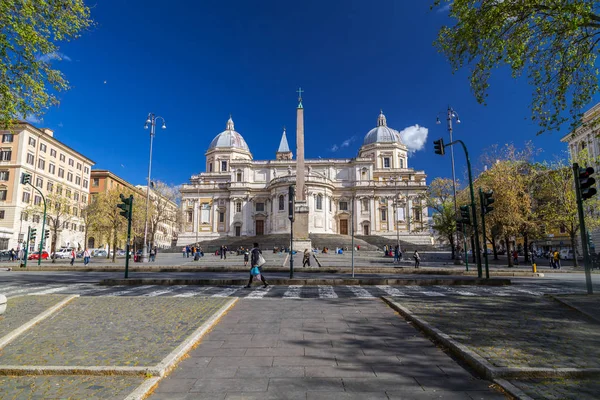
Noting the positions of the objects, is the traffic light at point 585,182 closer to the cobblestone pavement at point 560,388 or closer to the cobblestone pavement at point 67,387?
the cobblestone pavement at point 560,388

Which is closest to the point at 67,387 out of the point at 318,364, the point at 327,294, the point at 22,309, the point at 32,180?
the point at 318,364

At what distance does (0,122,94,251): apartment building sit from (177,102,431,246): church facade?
2112cm

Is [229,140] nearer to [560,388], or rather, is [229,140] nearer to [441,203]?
[441,203]

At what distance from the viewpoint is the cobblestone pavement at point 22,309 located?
6.11 m

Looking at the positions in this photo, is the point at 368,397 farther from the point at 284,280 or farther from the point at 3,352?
the point at 284,280

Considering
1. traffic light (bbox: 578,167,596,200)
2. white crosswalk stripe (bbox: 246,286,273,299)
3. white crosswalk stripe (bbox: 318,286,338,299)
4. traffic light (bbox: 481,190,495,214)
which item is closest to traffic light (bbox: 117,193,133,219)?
white crosswalk stripe (bbox: 246,286,273,299)

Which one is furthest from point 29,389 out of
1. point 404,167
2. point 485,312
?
point 404,167

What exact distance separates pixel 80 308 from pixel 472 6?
14.1 m

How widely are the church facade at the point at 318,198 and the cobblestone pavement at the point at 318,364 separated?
2134 inches

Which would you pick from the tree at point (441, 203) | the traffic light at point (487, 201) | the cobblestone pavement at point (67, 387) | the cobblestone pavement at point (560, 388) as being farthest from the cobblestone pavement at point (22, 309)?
the tree at point (441, 203)

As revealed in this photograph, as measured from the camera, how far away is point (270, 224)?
66.4 metres

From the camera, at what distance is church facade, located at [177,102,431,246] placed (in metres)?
63.3

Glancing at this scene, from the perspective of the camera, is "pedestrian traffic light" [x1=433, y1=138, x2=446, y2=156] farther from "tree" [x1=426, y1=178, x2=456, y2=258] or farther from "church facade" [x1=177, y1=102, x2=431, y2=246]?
"church facade" [x1=177, y1=102, x2=431, y2=246]

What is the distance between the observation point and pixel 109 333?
5.83 m
